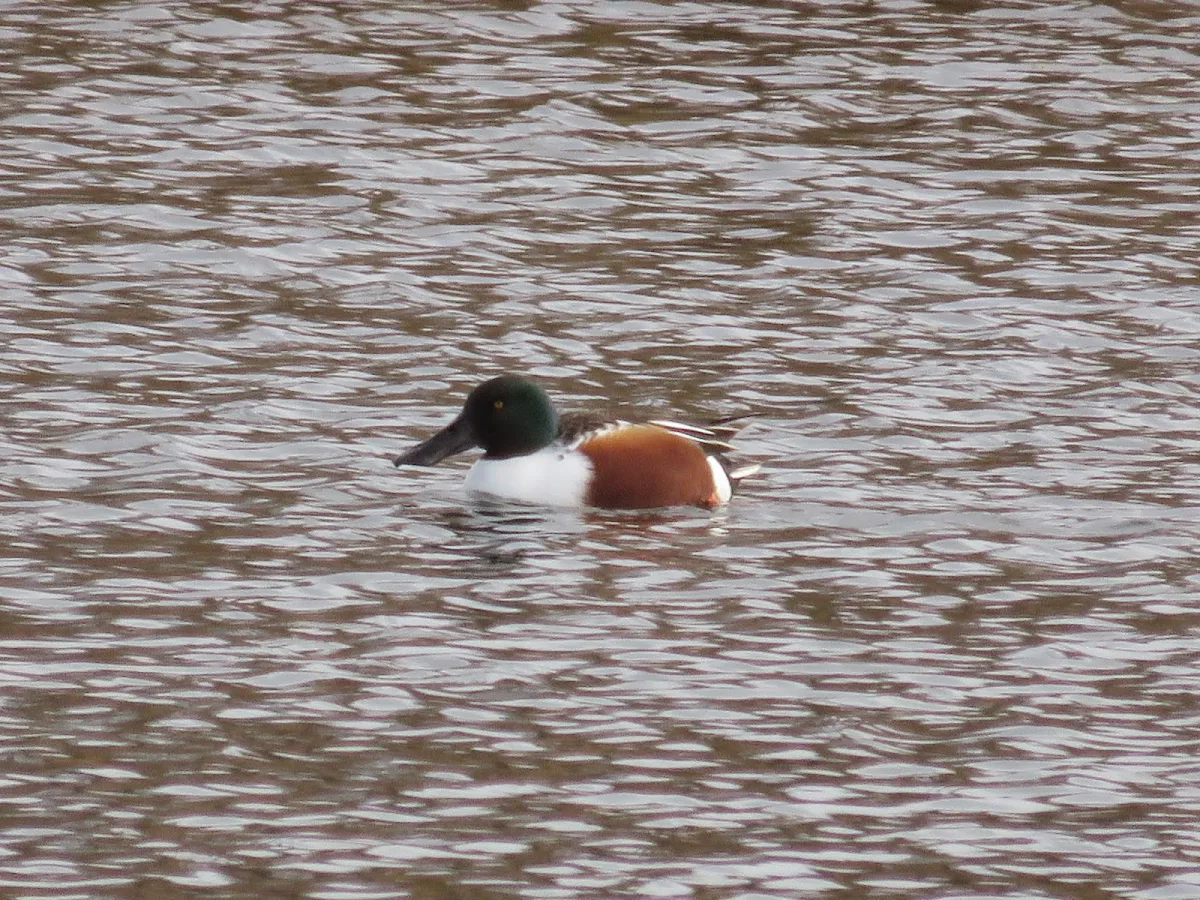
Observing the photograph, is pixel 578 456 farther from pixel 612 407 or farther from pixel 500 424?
pixel 612 407

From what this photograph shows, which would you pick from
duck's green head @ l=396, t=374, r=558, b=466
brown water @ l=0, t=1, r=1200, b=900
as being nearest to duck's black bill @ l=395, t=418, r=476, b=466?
duck's green head @ l=396, t=374, r=558, b=466

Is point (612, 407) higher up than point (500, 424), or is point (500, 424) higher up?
point (500, 424)

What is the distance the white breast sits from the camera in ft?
38.2

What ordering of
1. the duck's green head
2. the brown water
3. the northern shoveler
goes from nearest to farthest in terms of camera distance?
the brown water, the northern shoveler, the duck's green head

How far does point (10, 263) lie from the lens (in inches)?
576

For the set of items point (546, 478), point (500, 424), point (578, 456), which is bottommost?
Result: point (546, 478)

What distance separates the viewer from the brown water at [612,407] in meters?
7.52

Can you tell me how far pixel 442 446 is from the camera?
11664mm

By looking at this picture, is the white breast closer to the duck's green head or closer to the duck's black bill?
the duck's green head

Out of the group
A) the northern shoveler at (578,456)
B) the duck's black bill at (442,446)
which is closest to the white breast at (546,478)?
the northern shoveler at (578,456)

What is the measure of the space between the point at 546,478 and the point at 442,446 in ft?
1.63

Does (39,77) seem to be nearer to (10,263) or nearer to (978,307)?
(10,263)

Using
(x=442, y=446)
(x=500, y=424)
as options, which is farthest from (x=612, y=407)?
(x=442, y=446)

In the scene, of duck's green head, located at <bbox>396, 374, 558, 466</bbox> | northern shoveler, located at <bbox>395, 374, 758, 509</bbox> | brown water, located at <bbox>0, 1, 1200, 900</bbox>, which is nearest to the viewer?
brown water, located at <bbox>0, 1, 1200, 900</bbox>
